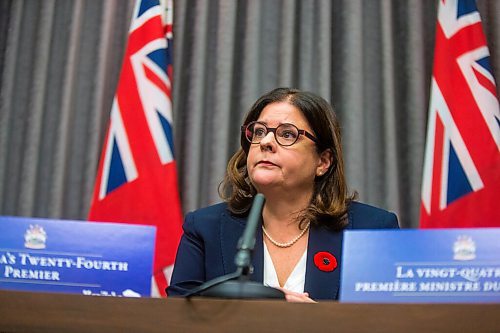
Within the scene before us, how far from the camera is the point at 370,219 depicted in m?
1.83

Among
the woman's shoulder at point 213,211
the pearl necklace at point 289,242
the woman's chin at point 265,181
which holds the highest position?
the woman's chin at point 265,181

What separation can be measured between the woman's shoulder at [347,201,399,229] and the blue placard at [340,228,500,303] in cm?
64

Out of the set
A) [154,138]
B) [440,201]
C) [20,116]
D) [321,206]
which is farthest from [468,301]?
[20,116]

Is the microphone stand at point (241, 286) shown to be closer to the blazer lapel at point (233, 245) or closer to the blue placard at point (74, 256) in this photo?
the blue placard at point (74, 256)

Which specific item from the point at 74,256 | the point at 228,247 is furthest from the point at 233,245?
the point at 74,256

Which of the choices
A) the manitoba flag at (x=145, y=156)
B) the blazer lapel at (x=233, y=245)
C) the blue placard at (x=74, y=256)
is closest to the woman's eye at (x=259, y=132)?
the blazer lapel at (x=233, y=245)

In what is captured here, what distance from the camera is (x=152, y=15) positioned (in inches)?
116

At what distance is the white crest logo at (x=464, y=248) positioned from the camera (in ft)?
3.82

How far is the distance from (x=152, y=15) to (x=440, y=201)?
1.50 meters

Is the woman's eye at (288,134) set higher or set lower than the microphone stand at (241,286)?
higher

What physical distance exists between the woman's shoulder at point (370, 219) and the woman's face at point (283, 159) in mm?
157

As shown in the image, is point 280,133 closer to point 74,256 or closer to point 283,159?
point 283,159

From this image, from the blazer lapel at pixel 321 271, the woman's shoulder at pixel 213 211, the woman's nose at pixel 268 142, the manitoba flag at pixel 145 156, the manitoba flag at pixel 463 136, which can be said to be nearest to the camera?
the blazer lapel at pixel 321 271

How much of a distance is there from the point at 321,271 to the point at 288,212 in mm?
244
